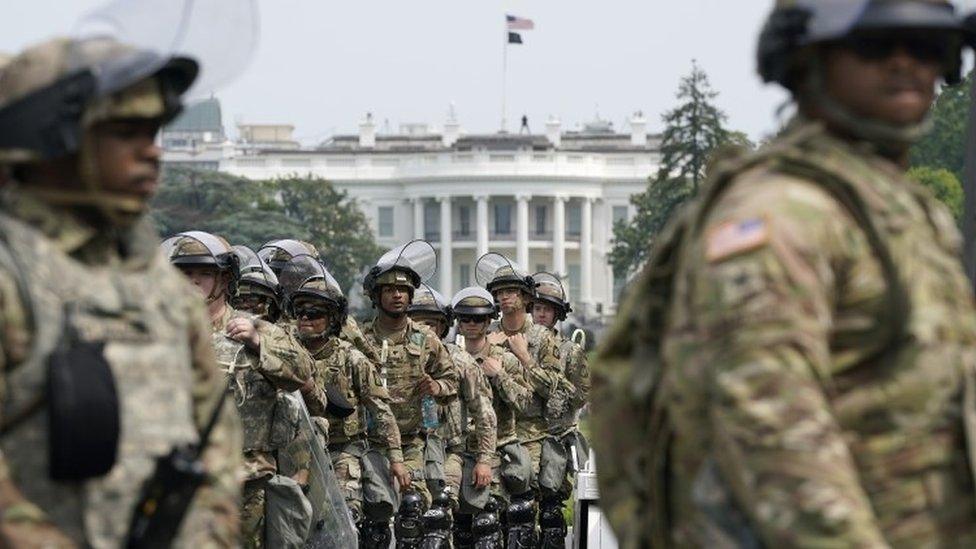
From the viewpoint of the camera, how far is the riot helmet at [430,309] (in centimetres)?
1856

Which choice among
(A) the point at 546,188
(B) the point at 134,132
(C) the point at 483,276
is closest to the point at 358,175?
(A) the point at 546,188

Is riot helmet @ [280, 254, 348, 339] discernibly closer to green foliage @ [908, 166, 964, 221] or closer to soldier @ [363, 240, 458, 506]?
soldier @ [363, 240, 458, 506]

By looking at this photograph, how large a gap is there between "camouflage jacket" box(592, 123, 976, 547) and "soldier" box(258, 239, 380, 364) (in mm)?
10630

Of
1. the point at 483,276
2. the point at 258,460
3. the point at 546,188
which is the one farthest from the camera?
the point at 546,188

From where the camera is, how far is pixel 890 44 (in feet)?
17.8

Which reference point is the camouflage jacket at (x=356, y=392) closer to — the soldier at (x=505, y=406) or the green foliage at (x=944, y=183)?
the soldier at (x=505, y=406)

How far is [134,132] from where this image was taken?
5.79m

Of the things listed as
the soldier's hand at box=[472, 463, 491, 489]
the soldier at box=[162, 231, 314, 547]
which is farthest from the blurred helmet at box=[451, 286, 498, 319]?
the soldier at box=[162, 231, 314, 547]

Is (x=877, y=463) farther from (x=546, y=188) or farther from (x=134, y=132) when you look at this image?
(x=546, y=188)

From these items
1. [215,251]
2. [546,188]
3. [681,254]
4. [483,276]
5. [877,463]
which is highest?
[546,188]

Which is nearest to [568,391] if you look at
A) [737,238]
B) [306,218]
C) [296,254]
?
[296,254]

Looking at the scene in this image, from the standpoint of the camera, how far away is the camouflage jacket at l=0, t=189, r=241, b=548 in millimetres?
5535

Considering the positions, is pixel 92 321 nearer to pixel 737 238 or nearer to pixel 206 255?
pixel 737 238

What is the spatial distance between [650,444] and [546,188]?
161 m
